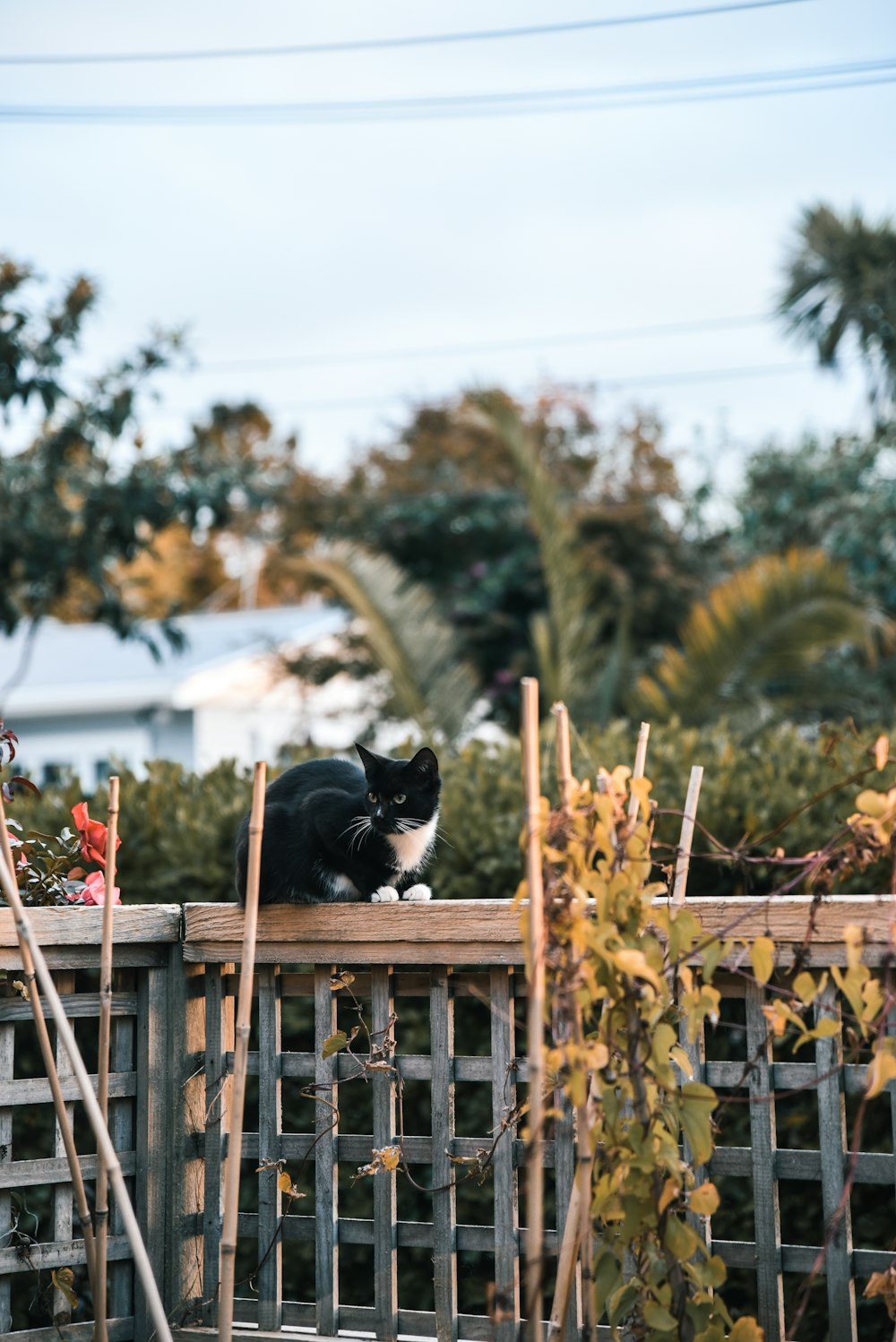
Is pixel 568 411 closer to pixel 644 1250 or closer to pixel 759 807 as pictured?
pixel 759 807

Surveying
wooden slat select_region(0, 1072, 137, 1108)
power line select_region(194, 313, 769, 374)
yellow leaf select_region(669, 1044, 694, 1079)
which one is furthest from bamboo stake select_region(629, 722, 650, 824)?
power line select_region(194, 313, 769, 374)

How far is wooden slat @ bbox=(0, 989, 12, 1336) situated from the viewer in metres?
2.13

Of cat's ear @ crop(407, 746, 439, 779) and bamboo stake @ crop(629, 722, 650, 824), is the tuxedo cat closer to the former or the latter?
cat's ear @ crop(407, 746, 439, 779)

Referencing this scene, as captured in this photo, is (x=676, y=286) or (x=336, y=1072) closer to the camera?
(x=336, y=1072)

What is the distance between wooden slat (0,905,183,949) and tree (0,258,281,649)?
13.3 feet

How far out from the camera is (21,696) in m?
13.0

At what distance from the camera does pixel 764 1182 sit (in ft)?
6.44

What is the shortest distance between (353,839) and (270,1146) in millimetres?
A: 598

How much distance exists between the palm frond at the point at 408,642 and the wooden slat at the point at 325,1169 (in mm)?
4265

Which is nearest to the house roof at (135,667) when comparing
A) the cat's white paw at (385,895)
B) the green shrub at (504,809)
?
the green shrub at (504,809)

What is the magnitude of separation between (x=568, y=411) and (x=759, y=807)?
11.1 metres

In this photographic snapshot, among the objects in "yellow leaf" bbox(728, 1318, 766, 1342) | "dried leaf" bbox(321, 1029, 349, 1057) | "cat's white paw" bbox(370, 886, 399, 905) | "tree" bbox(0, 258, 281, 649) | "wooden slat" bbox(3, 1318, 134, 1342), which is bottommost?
"wooden slat" bbox(3, 1318, 134, 1342)

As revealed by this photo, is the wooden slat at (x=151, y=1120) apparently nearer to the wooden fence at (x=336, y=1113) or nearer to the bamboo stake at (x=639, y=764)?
the wooden fence at (x=336, y=1113)

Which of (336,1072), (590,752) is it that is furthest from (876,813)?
(590,752)
